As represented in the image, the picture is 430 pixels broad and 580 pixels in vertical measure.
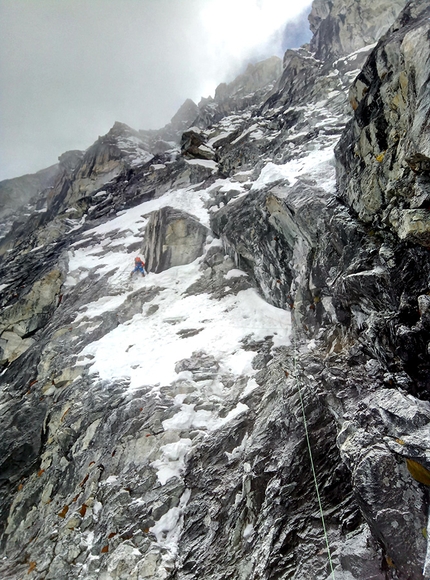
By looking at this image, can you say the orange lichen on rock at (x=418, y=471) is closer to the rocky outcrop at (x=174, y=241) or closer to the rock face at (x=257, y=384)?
the rock face at (x=257, y=384)

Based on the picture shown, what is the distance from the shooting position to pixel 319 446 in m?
8.30

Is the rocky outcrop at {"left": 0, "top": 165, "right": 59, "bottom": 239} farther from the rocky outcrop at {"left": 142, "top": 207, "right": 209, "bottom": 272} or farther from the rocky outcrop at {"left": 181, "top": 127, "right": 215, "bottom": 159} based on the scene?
the rocky outcrop at {"left": 142, "top": 207, "right": 209, "bottom": 272}

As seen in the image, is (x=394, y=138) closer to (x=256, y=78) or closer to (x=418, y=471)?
(x=418, y=471)

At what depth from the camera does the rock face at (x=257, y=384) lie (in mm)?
6824

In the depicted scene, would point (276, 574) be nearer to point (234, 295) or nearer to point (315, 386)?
point (315, 386)

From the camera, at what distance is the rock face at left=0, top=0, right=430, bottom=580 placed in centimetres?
682

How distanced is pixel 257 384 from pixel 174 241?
14.1 meters

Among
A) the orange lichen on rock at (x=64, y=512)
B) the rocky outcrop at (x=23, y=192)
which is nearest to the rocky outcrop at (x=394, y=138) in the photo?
the orange lichen on rock at (x=64, y=512)

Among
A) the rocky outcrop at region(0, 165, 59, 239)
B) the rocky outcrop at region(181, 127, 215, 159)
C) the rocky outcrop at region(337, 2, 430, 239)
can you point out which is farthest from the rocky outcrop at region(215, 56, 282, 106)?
the rocky outcrop at region(337, 2, 430, 239)

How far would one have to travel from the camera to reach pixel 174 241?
23391 millimetres

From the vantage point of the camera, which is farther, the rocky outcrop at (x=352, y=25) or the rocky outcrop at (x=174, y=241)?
the rocky outcrop at (x=352, y=25)

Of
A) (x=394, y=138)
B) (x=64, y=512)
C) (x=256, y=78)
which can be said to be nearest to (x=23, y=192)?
(x=256, y=78)

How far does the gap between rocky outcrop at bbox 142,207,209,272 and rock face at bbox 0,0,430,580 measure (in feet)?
0.49

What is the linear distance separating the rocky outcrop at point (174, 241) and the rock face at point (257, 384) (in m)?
0.15
